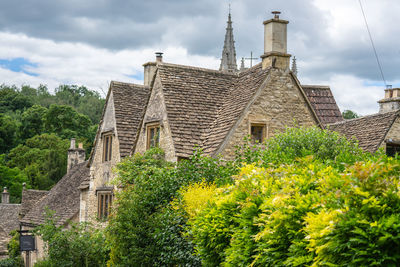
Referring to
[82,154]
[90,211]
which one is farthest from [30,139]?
Result: [90,211]

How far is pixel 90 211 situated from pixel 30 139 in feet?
188

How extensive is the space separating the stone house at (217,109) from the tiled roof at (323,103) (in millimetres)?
63

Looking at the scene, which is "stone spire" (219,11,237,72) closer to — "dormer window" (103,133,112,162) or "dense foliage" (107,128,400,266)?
"dormer window" (103,133,112,162)

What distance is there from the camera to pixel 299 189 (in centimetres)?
787

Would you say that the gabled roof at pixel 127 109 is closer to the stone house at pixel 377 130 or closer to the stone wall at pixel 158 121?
the stone wall at pixel 158 121

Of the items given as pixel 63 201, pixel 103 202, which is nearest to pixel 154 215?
pixel 103 202

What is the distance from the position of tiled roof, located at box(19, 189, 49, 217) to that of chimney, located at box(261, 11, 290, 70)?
28.5 meters

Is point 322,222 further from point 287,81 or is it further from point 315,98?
point 315,98

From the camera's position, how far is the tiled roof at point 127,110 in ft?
75.6

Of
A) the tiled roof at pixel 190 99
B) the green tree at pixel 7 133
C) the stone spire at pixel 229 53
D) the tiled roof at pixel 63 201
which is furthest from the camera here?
the green tree at pixel 7 133

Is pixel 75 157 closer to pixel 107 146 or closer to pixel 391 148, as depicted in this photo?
pixel 107 146

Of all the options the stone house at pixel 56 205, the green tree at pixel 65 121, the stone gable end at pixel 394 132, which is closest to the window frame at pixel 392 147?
the stone gable end at pixel 394 132

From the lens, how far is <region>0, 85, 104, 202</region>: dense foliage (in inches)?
2749

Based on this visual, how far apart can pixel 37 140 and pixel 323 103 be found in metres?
61.4
